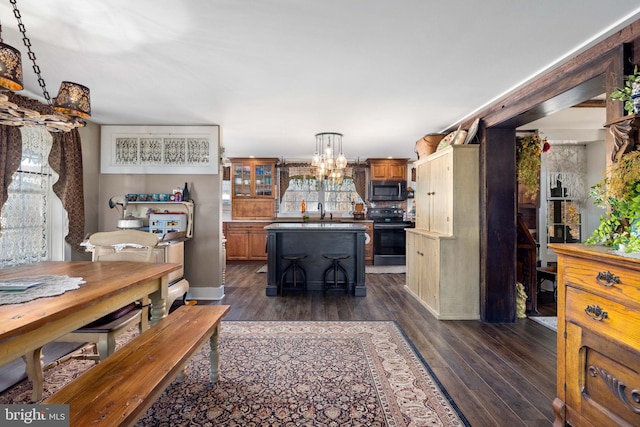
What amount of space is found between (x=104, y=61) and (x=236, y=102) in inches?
48.3

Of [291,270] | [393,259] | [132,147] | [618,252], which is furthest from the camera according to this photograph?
[393,259]

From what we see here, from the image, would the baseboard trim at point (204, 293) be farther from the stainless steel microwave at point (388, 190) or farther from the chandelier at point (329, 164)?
the stainless steel microwave at point (388, 190)

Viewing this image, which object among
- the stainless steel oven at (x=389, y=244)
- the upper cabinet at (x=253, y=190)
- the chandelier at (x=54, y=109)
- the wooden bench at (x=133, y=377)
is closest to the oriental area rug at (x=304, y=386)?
the wooden bench at (x=133, y=377)

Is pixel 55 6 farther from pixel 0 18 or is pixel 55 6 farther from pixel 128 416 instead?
pixel 128 416

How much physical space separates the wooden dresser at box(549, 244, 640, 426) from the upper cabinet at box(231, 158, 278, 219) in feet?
20.0

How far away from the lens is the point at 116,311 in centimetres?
225

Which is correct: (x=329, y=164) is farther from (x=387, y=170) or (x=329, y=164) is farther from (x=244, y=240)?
(x=244, y=240)

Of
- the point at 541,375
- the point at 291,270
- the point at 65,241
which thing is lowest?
the point at 541,375

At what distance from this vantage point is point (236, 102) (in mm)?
3367

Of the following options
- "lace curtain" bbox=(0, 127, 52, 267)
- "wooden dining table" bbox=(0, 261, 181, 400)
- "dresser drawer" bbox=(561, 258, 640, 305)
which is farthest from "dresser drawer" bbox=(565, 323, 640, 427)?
"lace curtain" bbox=(0, 127, 52, 267)

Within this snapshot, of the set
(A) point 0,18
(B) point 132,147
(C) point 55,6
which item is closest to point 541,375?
(C) point 55,6

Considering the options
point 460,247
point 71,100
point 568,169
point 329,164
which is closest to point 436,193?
point 460,247

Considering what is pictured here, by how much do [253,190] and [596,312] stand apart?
6.52m

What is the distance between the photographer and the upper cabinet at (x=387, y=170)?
23.7ft
